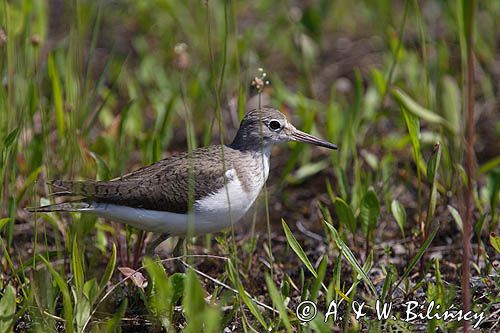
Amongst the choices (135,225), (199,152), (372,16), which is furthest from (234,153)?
(372,16)

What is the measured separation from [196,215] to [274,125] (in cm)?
90

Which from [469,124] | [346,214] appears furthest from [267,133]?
[469,124]

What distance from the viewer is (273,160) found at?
20.2 ft

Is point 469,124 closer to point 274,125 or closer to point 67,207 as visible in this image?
point 274,125

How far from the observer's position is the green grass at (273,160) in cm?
386

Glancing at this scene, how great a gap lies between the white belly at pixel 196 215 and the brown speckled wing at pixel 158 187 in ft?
0.13

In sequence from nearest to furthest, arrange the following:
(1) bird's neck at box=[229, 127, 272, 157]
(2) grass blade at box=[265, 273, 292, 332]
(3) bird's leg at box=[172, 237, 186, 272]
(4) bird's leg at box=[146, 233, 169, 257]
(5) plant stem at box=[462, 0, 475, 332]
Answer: (5) plant stem at box=[462, 0, 475, 332], (2) grass blade at box=[265, 273, 292, 332], (4) bird's leg at box=[146, 233, 169, 257], (3) bird's leg at box=[172, 237, 186, 272], (1) bird's neck at box=[229, 127, 272, 157]

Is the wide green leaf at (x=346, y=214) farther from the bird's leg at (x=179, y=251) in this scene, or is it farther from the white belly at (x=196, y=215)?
the bird's leg at (x=179, y=251)

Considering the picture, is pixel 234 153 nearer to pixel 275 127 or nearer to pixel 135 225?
pixel 275 127

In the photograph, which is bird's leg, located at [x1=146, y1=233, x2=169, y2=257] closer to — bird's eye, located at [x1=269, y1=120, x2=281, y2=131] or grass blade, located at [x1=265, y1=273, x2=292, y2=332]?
bird's eye, located at [x1=269, y1=120, x2=281, y2=131]

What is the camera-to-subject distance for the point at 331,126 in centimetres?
578

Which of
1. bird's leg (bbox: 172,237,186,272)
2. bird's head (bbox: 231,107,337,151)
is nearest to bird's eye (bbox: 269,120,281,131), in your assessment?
bird's head (bbox: 231,107,337,151)

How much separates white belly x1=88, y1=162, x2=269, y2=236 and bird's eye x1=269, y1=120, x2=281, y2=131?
0.65 m

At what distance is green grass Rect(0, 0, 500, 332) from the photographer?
3863 millimetres
